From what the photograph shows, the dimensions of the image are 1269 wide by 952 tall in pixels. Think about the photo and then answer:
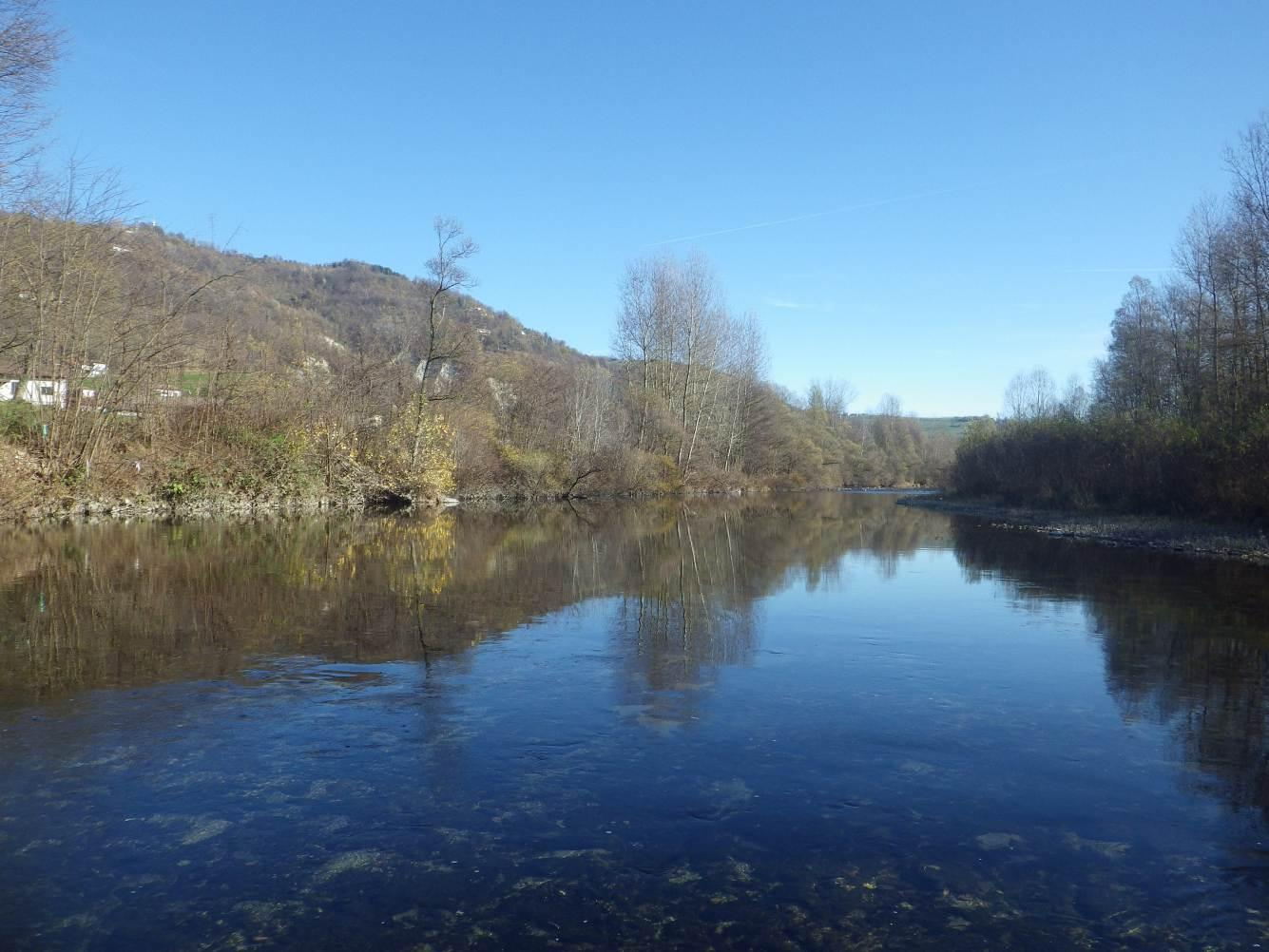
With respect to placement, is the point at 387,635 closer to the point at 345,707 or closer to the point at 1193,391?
the point at 345,707

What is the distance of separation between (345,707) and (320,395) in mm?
25809

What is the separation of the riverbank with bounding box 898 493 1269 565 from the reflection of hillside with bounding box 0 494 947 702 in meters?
5.82

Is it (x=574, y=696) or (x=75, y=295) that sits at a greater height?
(x=75, y=295)

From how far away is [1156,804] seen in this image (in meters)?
4.80

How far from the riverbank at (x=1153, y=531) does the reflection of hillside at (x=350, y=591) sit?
582cm

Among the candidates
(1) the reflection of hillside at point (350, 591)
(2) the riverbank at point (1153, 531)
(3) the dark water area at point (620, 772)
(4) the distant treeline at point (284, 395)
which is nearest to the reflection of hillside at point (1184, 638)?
(3) the dark water area at point (620, 772)

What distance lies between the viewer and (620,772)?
5.16 meters

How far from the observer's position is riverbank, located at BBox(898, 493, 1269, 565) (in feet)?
60.8

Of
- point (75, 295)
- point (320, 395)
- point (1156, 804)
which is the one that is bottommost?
point (1156, 804)

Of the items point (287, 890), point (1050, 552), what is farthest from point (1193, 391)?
point (287, 890)

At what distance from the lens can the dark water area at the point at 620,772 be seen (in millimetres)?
3564

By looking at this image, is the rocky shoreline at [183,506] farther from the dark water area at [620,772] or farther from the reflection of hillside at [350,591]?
the dark water area at [620,772]

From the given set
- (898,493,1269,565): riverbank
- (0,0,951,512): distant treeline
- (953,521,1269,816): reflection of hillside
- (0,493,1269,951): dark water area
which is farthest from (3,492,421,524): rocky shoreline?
(898,493,1269,565): riverbank

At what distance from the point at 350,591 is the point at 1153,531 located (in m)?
20.9
